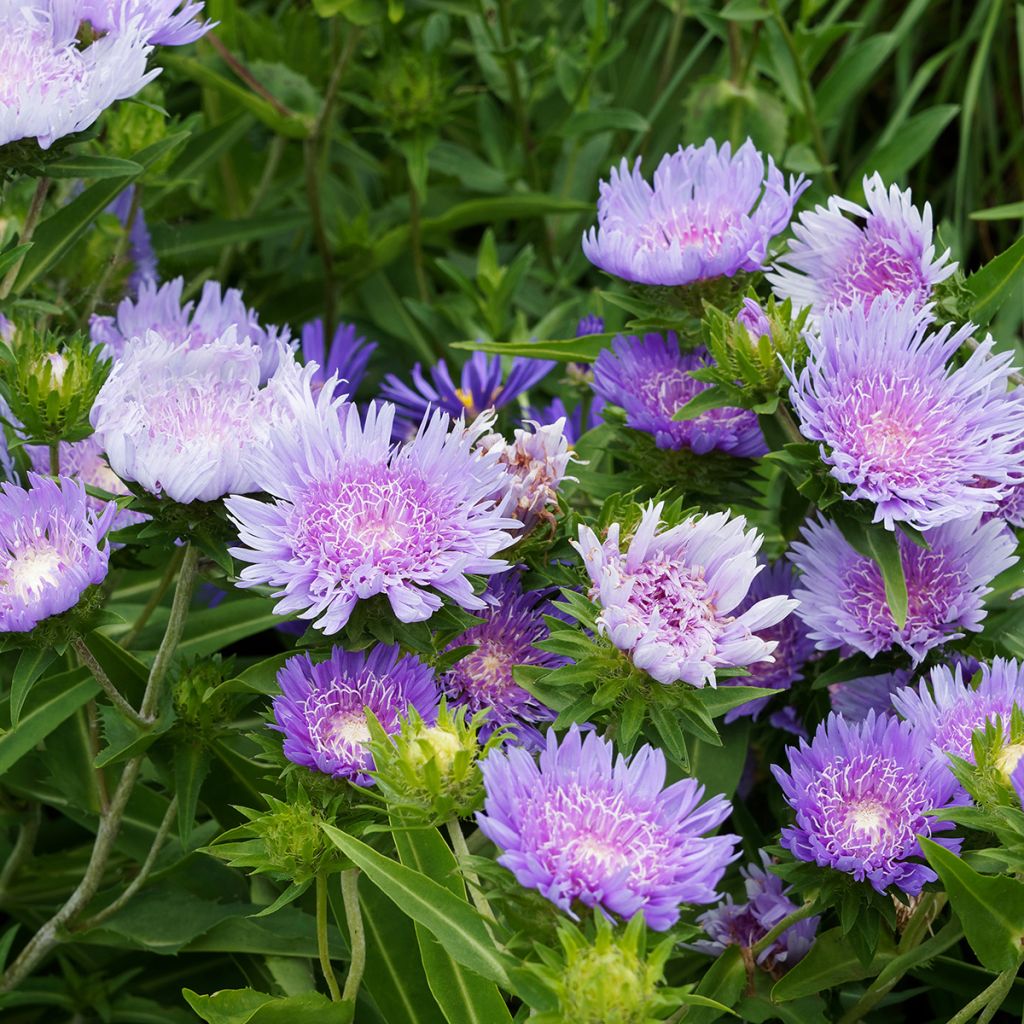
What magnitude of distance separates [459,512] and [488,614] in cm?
15

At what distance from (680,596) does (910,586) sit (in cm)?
34

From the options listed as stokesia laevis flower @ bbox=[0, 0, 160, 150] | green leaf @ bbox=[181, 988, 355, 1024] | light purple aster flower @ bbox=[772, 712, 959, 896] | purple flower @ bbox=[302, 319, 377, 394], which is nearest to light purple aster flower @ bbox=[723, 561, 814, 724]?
light purple aster flower @ bbox=[772, 712, 959, 896]

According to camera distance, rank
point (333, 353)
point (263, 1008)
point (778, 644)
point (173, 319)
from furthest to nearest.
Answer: point (333, 353)
point (173, 319)
point (778, 644)
point (263, 1008)

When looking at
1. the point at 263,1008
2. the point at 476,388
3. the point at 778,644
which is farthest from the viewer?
the point at 476,388

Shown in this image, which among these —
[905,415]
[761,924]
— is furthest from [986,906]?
[905,415]

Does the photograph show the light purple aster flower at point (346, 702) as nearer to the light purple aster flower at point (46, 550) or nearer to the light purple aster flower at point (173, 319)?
the light purple aster flower at point (46, 550)

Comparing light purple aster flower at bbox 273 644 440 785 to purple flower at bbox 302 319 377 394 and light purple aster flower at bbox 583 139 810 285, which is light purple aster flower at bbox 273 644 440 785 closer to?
light purple aster flower at bbox 583 139 810 285

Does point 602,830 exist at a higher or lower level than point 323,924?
higher

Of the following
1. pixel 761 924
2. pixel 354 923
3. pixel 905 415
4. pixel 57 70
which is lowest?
pixel 761 924

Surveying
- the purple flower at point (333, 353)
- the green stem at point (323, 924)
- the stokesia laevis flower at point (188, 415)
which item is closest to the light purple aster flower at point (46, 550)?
the stokesia laevis flower at point (188, 415)

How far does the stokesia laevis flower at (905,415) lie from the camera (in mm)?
1138

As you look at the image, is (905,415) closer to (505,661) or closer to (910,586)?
(910,586)

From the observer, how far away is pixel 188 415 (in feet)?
4.01

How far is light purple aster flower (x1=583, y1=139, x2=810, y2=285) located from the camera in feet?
4.27
